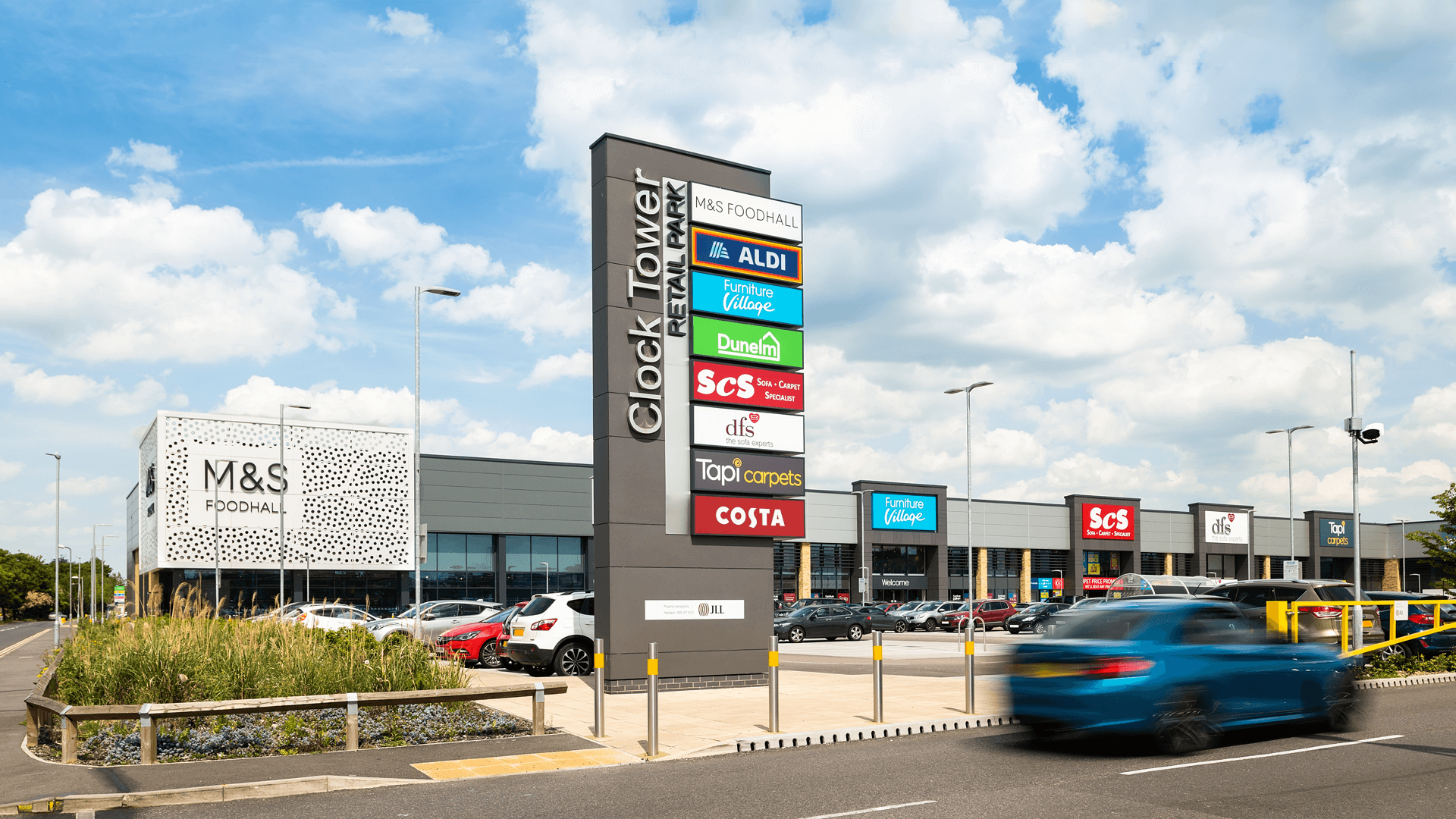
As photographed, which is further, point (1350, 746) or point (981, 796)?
point (1350, 746)

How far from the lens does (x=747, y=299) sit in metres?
19.9

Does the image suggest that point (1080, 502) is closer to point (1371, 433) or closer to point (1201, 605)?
point (1371, 433)

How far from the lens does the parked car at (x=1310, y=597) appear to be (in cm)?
1853

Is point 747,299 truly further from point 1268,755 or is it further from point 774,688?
point 1268,755

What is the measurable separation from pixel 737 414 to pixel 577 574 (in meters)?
48.0

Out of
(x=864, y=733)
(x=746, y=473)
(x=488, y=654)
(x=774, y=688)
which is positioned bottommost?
(x=488, y=654)

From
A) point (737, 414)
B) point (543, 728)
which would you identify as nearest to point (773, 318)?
point (737, 414)

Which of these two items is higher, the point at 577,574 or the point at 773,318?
the point at 773,318

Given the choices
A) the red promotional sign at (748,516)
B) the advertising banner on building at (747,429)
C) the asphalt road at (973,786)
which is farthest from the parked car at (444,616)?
the asphalt road at (973,786)

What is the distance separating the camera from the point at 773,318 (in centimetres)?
2019

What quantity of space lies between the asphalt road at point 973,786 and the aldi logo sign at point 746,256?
32.2 feet

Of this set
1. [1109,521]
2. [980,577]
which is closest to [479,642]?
[980,577]

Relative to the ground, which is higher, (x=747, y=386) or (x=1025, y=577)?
(x=747, y=386)

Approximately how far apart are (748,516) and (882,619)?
3034 cm
